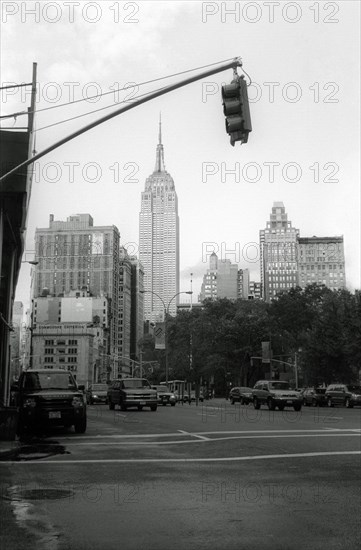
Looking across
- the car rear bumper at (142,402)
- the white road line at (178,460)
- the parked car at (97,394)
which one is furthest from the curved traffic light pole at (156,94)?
the parked car at (97,394)

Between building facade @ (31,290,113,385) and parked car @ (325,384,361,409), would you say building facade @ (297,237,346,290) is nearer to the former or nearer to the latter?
building facade @ (31,290,113,385)

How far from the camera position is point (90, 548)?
5727mm

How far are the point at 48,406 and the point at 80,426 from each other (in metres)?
1.20

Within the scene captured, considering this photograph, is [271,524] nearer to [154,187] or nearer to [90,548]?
[90,548]

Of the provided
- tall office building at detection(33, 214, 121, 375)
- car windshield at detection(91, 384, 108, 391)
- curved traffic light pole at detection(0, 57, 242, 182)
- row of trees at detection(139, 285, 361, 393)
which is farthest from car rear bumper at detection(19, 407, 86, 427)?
row of trees at detection(139, 285, 361, 393)

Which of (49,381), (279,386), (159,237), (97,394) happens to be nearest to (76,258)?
(97,394)

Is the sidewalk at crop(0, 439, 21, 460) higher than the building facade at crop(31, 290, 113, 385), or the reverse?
the building facade at crop(31, 290, 113, 385)

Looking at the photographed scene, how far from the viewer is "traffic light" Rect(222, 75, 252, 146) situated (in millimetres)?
10547

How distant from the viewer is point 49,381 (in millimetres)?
18906

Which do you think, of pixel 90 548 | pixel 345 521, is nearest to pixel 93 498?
pixel 90 548

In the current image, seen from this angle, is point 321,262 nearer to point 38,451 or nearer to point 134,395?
point 134,395

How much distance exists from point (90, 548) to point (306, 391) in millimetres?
50034

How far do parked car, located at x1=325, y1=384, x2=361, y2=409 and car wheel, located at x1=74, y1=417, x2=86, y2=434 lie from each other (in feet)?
111

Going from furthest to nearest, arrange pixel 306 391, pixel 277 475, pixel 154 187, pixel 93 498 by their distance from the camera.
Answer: pixel 154 187 → pixel 306 391 → pixel 277 475 → pixel 93 498
